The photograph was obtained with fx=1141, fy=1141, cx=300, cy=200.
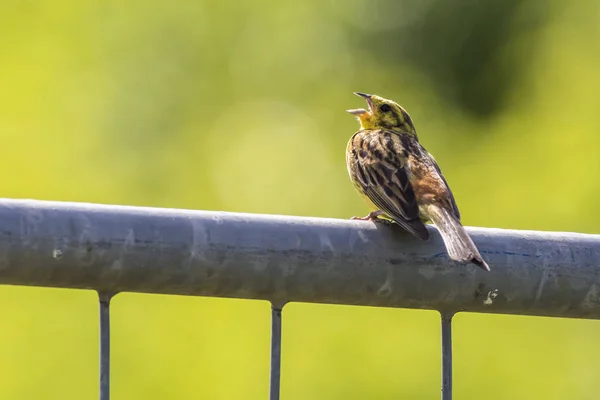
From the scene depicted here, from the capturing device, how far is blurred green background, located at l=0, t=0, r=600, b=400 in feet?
23.7

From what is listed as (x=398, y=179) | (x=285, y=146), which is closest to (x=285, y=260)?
(x=398, y=179)

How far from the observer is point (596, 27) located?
1087 cm

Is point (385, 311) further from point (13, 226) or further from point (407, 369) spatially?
point (13, 226)

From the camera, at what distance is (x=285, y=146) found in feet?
35.5

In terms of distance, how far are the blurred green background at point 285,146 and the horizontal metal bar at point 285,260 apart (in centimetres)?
462

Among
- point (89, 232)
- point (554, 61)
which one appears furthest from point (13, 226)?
point (554, 61)

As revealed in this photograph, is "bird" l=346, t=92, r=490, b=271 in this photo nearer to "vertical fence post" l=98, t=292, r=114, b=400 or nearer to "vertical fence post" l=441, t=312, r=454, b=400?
"vertical fence post" l=441, t=312, r=454, b=400

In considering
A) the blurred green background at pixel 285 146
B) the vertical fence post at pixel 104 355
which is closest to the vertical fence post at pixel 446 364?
the vertical fence post at pixel 104 355

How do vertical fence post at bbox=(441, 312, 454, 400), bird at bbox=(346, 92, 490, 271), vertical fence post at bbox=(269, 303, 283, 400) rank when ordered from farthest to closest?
bird at bbox=(346, 92, 490, 271) < vertical fence post at bbox=(441, 312, 454, 400) < vertical fence post at bbox=(269, 303, 283, 400)

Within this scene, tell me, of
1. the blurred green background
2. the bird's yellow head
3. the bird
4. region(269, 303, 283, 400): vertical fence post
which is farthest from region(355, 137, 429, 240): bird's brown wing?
the blurred green background

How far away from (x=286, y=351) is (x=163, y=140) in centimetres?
377

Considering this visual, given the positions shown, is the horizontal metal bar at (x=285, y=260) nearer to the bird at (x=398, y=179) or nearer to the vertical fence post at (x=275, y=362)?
the vertical fence post at (x=275, y=362)

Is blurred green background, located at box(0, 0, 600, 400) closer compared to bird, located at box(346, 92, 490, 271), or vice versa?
bird, located at box(346, 92, 490, 271)

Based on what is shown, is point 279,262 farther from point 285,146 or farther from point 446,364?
point 285,146
